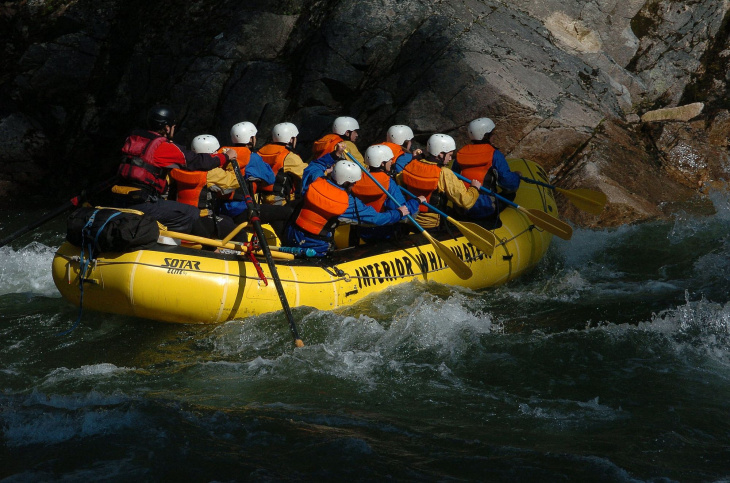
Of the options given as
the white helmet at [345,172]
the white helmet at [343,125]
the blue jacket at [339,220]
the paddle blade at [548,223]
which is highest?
the white helmet at [343,125]

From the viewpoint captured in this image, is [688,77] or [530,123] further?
[688,77]

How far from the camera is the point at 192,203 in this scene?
7609 mm

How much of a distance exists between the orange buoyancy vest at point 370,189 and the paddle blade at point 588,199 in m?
2.53

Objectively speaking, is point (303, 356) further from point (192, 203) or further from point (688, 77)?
point (688, 77)

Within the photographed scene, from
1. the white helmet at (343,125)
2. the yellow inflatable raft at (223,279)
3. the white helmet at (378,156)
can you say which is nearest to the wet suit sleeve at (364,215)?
the yellow inflatable raft at (223,279)

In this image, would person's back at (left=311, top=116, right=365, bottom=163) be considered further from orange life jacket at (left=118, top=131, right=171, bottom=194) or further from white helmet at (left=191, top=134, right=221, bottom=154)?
orange life jacket at (left=118, top=131, right=171, bottom=194)

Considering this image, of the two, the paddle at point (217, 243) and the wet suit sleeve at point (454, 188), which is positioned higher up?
the wet suit sleeve at point (454, 188)

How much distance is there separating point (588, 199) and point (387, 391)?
4769mm

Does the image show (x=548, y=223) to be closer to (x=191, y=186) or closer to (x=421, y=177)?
(x=421, y=177)

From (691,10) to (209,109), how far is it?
855 cm

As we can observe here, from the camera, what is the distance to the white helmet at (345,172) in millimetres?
6883

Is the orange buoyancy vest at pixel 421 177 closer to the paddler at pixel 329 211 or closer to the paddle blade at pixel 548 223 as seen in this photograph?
the paddler at pixel 329 211

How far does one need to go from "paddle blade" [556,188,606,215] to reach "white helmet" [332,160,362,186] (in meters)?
3.22

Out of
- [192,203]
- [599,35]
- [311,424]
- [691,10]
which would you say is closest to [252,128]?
[192,203]
